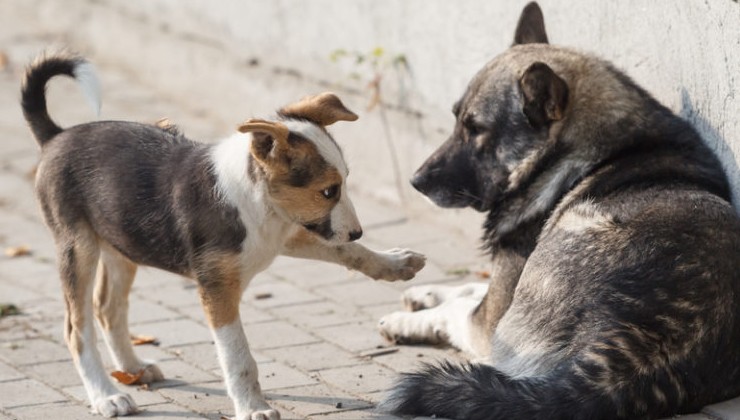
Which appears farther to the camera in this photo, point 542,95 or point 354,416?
point 542,95

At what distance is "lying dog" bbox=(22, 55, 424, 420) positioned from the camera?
196 inches

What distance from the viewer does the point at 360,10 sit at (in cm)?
851

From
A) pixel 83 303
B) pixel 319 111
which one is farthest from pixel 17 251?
pixel 319 111

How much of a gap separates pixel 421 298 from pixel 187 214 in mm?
1725

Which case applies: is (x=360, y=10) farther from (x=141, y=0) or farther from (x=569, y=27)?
(x=141, y=0)

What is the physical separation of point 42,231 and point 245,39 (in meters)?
2.41

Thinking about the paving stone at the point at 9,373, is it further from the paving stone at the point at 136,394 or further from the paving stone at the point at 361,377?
the paving stone at the point at 361,377

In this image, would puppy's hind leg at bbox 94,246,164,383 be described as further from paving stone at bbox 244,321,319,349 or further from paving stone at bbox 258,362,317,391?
paving stone at bbox 244,321,319,349

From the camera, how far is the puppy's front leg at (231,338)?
4.98 m

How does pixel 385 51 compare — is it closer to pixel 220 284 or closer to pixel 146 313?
pixel 146 313

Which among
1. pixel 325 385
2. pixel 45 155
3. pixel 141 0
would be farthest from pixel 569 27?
pixel 141 0

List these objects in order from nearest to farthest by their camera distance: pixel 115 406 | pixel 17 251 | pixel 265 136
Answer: pixel 265 136 → pixel 115 406 → pixel 17 251

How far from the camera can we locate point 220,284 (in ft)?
16.4

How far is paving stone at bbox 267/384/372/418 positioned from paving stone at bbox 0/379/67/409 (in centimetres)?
96
